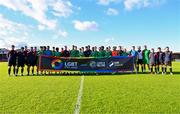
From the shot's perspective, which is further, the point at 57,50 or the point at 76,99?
the point at 57,50

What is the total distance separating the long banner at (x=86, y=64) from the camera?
2245cm

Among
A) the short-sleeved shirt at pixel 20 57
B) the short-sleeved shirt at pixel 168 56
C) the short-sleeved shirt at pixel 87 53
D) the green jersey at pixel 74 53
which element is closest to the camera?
the short-sleeved shirt at pixel 20 57

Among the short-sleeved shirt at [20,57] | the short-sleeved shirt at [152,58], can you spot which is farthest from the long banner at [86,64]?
the short-sleeved shirt at [152,58]

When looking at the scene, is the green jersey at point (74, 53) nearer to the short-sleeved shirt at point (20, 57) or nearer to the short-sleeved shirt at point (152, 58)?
the short-sleeved shirt at point (20, 57)

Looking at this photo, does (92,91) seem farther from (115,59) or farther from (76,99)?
(115,59)

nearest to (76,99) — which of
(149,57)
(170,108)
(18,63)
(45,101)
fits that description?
(45,101)

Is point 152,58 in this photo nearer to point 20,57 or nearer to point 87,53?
point 87,53

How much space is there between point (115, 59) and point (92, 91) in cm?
1059

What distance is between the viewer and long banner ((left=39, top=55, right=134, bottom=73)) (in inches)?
884

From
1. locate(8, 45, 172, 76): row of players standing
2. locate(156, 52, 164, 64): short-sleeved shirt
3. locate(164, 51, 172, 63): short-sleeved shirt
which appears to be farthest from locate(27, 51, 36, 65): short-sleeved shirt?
locate(164, 51, 172, 63): short-sleeved shirt

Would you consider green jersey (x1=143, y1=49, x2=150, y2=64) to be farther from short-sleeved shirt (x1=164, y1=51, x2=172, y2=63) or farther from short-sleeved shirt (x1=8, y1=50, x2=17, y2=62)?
short-sleeved shirt (x1=8, y1=50, x2=17, y2=62)

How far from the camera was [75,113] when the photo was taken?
8.36 meters

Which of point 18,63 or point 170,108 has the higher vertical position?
point 18,63

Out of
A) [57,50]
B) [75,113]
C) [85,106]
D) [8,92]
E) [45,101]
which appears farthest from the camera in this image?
[57,50]
